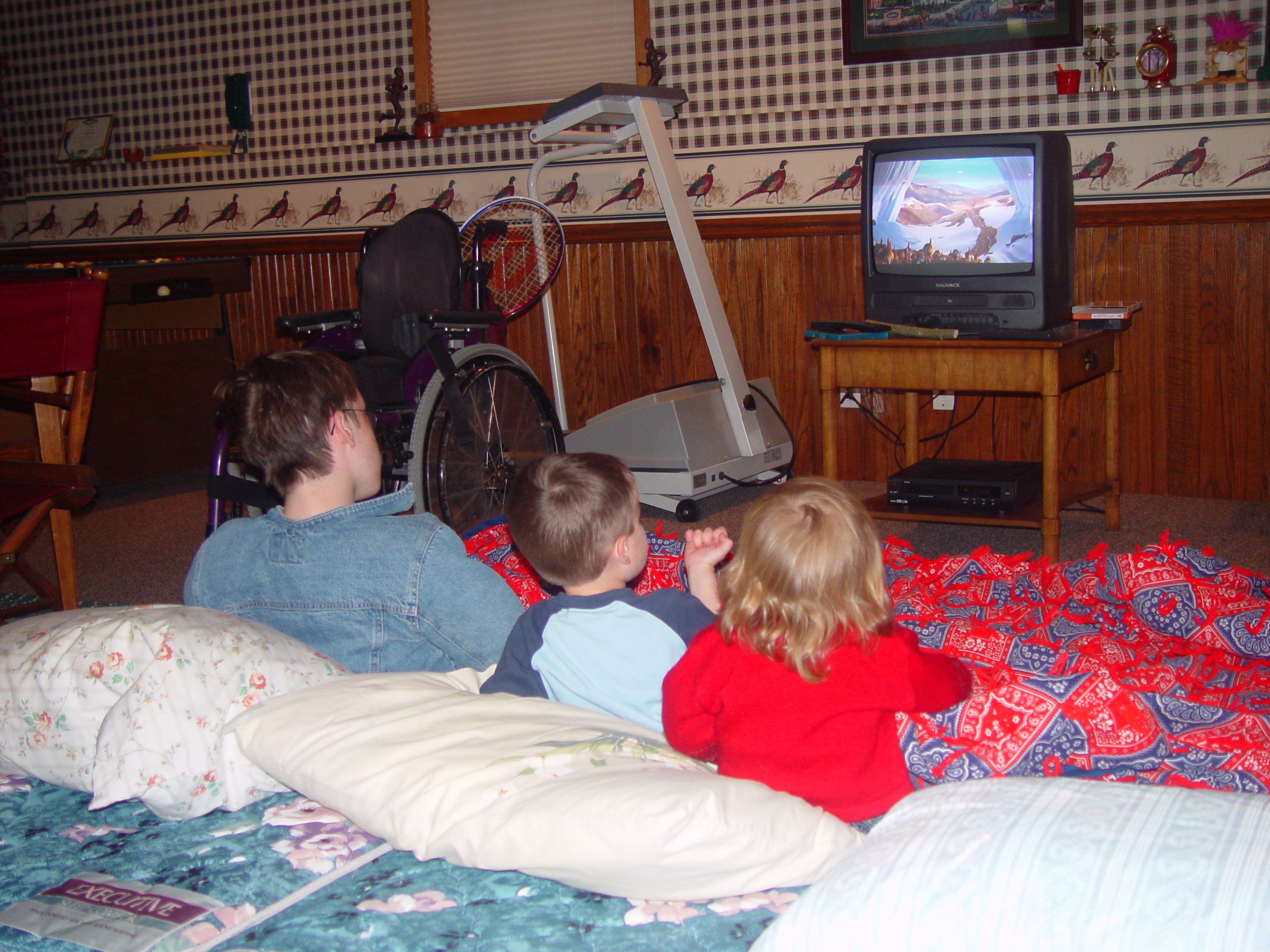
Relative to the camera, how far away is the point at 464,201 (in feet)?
13.4

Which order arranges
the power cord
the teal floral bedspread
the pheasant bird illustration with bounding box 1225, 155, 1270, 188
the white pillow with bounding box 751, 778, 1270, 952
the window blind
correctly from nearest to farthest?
1. the white pillow with bounding box 751, 778, 1270, 952
2. the teal floral bedspread
3. the pheasant bird illustration with bounding box 1225, 155, 1270, 188
4. the power cord
5. the window blind

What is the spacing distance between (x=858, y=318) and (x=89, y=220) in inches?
129

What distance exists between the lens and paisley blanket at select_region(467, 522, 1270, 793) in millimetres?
1238

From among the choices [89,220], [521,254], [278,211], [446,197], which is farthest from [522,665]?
[89,220]

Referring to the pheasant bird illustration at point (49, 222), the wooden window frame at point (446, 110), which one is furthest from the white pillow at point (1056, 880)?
the pheasant bird illustration at point (49, 222)

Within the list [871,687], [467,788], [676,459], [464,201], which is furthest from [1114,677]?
[464,201]

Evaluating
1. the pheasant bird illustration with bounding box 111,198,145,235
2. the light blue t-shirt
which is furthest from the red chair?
the pheasant bird illustration with bounding box 111,198,145,235

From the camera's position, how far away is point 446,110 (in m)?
4.05

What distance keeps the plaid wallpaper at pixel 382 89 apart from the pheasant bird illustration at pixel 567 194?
0.61ft

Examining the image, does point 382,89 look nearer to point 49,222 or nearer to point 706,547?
point 49,222

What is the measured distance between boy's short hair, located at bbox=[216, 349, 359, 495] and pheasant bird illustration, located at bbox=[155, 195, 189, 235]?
3.44m

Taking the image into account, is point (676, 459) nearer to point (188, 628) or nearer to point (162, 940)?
point (188, 628)

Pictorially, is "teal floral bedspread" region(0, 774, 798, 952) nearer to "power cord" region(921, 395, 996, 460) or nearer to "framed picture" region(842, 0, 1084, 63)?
"power cord" region(921, 395, 996, 460)

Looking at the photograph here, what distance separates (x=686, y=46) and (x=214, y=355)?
6.86 feet
